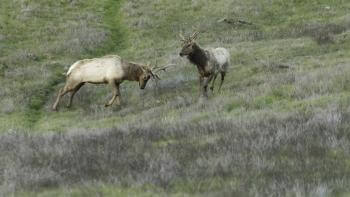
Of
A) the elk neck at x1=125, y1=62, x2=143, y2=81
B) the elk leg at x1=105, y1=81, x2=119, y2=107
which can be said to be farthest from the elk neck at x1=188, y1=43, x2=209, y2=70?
the elk leg at x1=105, y1=81, x2=119, y2=107

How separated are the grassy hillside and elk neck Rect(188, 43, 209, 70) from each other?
1017 mm

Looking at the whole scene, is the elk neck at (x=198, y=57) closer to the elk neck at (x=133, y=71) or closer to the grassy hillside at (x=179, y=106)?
the grassy hillside at (x=179, y=106)

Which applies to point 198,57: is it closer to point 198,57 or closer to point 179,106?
point 198,57

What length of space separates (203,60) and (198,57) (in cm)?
24

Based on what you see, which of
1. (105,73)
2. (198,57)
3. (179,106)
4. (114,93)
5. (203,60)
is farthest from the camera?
(203,60)

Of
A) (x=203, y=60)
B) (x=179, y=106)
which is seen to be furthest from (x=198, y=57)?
(x=179, y=106)

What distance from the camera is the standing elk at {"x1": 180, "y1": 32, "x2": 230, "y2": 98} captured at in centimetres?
1964

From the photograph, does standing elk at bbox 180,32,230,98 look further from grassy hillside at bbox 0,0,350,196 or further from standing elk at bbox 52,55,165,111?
standing elk at bbox 52,55,165,111

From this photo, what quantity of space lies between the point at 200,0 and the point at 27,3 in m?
11.3

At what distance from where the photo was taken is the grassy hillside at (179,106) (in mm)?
8801

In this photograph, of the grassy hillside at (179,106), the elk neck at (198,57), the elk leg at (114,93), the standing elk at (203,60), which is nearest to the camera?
the grassy hillside at (179,106)

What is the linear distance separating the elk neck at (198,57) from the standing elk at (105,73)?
56.4 inches

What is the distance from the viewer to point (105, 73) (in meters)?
19.8

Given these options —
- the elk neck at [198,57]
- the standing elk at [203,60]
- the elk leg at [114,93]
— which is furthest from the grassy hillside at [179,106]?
the elk neck at [198,57]
